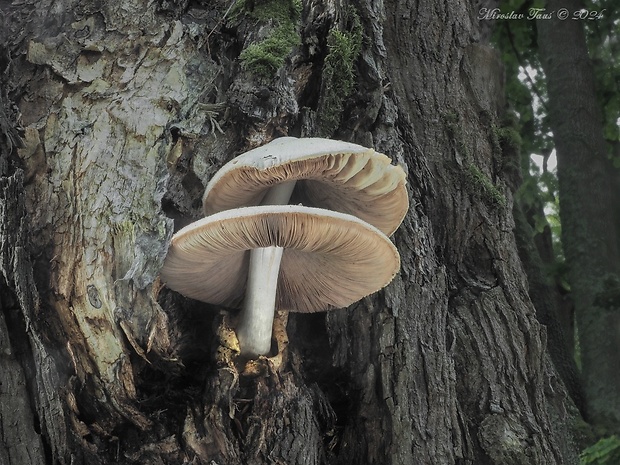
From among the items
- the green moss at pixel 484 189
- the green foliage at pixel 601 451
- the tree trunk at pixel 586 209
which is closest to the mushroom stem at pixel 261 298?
the green moss at pixel 484 189

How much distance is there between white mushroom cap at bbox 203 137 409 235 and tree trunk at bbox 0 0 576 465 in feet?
0.60

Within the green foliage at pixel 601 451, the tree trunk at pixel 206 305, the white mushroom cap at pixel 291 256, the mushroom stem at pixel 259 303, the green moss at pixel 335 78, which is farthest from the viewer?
the green foliage at pixel 601 451

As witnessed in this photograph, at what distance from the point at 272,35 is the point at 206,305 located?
3.33 feet

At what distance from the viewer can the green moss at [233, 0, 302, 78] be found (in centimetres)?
205

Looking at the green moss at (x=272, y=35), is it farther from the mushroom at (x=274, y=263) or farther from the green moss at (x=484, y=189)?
the green moss at (x=484, y=189)

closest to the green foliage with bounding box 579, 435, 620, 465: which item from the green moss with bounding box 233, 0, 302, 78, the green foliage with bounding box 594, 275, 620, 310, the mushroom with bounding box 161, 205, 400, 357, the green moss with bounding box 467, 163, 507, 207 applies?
the green foliage with bounding box 594, 275, 620, 310

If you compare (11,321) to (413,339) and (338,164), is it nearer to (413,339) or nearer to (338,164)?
(338,164)

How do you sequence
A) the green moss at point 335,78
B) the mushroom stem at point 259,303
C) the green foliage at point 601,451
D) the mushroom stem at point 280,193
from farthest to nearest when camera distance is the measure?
1. the green foliage at point 601,451
2. the green moss at point 335,78
3. the mushroom stem at point 280,193
4. the mushroom stem at point 259,303

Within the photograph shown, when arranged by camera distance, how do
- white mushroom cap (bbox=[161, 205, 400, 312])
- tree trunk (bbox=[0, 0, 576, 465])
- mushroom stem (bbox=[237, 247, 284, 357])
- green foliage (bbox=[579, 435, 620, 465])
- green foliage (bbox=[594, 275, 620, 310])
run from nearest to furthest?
white mushroom cap (bbox=[161, 205, 400, 312])
tree trunk (bbox=[0, 0, 576, 465])
mushroom stem (bbox=[237, 247, 284, 357])
green foliage (bbox=[579, 435, 620, 465])
green foliage (bbox=[594, 275, 620, 310])

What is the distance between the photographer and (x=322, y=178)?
1.87 metres

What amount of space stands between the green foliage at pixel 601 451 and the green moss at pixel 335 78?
6.72 feet

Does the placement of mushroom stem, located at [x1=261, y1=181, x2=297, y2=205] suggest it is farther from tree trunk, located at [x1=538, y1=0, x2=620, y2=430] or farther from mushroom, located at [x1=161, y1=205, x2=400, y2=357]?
tree trunk, located at [x1=538, y1=0, x2=620, y2=430]

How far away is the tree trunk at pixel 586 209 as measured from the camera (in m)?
3.51

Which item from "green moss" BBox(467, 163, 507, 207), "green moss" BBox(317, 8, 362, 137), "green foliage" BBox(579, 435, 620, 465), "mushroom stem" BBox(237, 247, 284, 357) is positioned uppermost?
"green moss" BBox(317, 8, 362, 137)
